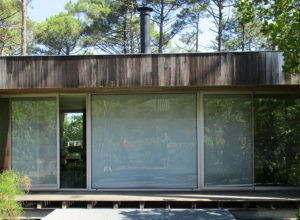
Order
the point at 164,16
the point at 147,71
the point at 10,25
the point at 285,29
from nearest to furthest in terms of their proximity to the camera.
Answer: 1. the point at 285,29
2. the point at 147,71
3. the point at 10,25
4. the point at 164,16

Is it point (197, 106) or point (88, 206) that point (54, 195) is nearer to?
point (88, 206)

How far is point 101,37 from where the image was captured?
1648 cm

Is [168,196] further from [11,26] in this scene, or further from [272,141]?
[11,26]

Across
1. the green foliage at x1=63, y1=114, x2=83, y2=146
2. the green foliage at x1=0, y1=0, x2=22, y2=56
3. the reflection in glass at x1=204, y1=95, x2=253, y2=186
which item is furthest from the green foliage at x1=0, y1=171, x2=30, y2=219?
the green foliage at x1=0, y1=0, x2=22, y2=56

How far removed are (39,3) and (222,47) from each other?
9.66 metres

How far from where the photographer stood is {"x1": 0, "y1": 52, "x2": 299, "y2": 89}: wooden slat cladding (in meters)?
5.61

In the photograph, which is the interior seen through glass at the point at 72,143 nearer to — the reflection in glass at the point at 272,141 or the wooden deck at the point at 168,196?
the wooden deck at the point at 168,196

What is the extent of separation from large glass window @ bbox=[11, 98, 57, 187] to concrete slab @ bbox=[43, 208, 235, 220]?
4.04 feet

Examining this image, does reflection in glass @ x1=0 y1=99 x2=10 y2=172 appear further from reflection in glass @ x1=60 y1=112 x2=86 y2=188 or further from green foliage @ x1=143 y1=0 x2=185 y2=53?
green foliage @ x1=143 y1=0 x2=185 y2=53

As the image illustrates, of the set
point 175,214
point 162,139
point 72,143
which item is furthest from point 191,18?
point 175,214

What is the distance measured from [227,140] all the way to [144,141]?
5.44ft

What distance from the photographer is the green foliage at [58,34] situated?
16.9 m

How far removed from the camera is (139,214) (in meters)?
5.17

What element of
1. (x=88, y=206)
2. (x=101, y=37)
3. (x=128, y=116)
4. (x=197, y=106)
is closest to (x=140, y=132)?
(x=128, y=116)
